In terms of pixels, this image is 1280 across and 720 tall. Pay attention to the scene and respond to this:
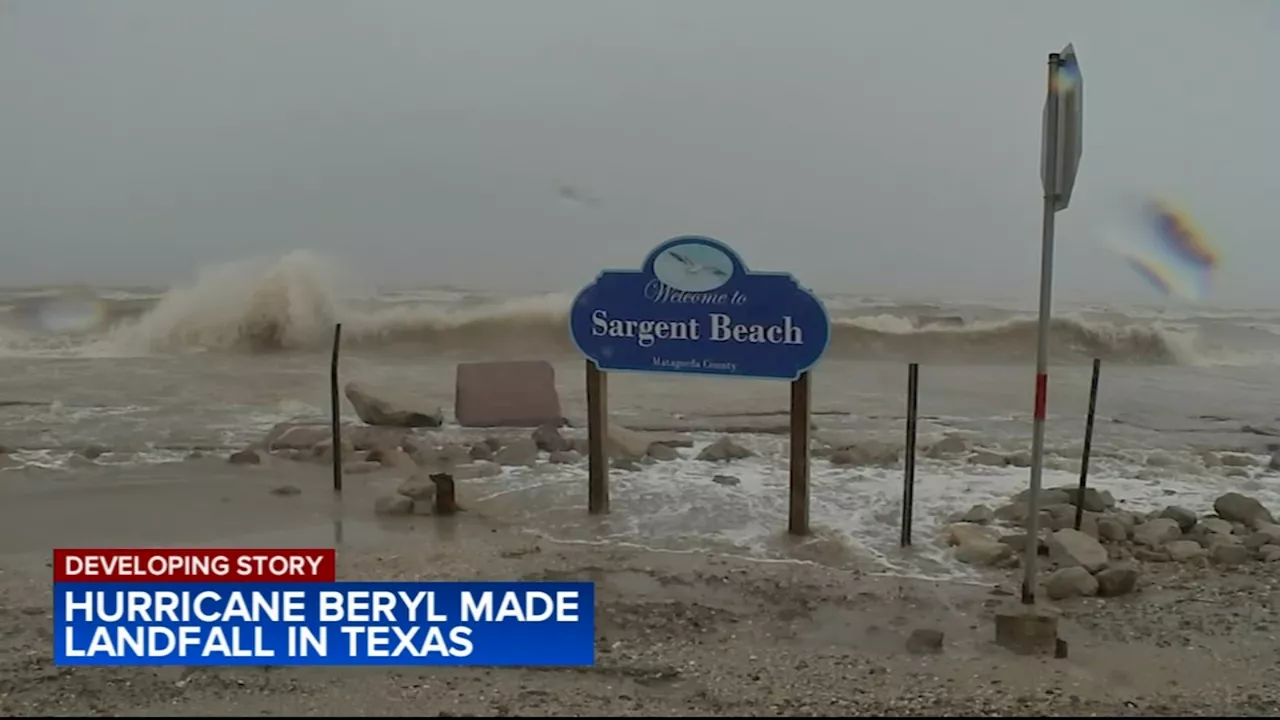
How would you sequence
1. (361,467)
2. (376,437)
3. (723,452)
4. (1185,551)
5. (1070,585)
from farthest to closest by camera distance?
(376,437)
(723,452)
(361,467)
(1185,551)
(1070,585)

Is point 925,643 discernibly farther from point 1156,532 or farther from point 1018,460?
point 1018,460

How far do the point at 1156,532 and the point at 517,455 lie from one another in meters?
4.68

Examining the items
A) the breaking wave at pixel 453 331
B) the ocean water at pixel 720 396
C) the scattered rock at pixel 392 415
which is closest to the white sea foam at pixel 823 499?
the ocean water at pixel 720 396

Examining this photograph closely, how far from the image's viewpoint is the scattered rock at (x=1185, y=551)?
17.7 feet

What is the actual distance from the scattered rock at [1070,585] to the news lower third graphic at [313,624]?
6.78ft

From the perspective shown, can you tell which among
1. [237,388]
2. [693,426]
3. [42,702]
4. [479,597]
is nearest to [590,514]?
[479,597]

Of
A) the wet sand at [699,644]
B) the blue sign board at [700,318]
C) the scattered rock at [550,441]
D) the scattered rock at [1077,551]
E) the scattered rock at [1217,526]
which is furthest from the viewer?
the scattered rock at [550,441]

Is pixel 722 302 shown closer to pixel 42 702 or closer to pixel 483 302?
pixel 42 702

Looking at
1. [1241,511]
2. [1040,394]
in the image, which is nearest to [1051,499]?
[1241,511]

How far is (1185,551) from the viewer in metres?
5.46

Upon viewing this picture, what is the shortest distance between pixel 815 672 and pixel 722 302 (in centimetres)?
274

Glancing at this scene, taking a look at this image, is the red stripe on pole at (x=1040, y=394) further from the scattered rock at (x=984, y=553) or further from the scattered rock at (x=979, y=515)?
the scattered rock at (x=979, y=515)

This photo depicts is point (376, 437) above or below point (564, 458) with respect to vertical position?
below

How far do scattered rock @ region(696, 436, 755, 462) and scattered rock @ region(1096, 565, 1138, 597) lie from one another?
A: 409cm
